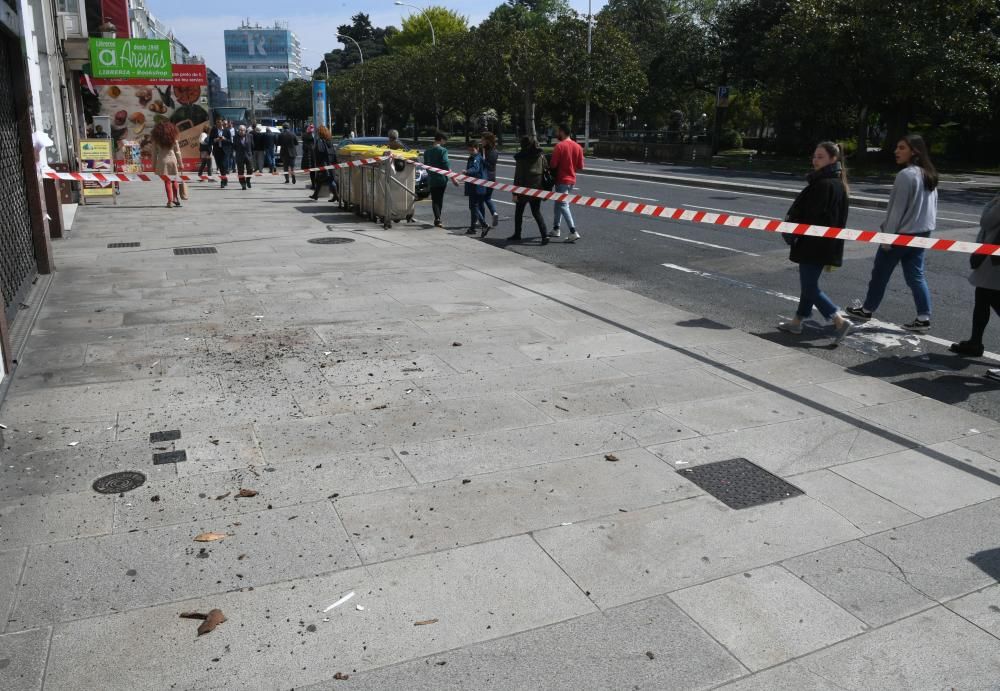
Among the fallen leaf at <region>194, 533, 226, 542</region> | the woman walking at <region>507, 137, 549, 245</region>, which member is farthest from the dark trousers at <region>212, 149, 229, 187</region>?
the fallen leaf at <region>194, 533, 226, 542</region>

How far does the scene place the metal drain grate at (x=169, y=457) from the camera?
4.97m

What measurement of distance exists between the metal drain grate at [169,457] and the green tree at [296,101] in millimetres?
117437

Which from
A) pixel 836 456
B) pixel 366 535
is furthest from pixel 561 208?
pixel 366 535

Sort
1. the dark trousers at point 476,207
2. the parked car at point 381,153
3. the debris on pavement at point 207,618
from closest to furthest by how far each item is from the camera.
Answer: the debris on pavement at point 207,618 → the dark trousers at point 476,207 → the parked car at point 381,153

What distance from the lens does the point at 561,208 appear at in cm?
1459

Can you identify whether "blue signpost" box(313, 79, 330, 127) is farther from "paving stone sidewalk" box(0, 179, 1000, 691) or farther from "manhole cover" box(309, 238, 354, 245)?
"paving stone sidewalk" box(0, 179, 1000, 691)

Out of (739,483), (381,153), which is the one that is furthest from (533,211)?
(739,483)

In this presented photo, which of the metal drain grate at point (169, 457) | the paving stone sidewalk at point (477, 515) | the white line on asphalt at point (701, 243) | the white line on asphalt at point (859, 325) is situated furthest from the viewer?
the white line on asphalt at point (701, 243)

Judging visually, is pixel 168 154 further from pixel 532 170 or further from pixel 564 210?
pixel 564 210

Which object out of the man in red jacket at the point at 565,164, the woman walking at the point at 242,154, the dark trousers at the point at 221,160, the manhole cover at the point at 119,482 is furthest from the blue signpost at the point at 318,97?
the manhole cover at the point at 119,482

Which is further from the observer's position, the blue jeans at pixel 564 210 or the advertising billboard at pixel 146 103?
the advertising billboard at pixel 146 103

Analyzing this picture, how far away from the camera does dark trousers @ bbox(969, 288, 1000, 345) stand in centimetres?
698

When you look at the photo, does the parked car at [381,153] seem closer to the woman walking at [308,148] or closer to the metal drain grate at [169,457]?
the woman walking at [308,148]

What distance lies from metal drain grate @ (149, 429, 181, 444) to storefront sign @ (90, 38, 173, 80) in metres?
22.3
